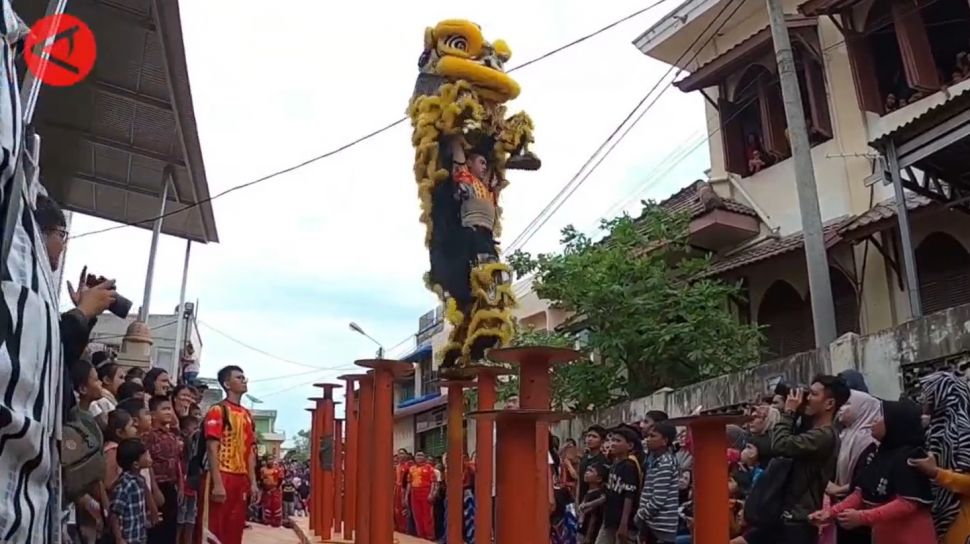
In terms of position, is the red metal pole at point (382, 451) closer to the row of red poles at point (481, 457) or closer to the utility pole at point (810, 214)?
the row of red poles at point (481, 457)

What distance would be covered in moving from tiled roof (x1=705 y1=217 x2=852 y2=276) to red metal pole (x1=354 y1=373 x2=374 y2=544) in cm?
716

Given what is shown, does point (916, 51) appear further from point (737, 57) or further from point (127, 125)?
point (127, 125)

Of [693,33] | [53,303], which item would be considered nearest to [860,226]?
[693,33]

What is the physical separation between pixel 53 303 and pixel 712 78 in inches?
498

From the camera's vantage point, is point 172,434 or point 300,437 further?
point 300,437

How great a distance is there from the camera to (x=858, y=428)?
14.4ft

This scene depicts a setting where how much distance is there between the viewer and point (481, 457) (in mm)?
4684

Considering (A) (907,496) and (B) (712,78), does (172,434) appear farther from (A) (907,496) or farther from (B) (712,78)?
(B) (712,78)

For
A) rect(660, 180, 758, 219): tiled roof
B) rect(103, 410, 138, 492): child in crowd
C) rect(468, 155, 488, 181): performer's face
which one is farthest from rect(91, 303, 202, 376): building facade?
rect(103, 410, 138, 492): child in crowd

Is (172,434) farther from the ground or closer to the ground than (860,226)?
closer to the ground

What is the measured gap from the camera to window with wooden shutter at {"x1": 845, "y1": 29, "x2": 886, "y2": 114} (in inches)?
441

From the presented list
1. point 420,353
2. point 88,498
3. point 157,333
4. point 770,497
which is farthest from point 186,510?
point 420,353

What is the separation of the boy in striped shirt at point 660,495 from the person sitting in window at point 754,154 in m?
8.43

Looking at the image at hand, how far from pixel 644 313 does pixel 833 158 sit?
3.63m
